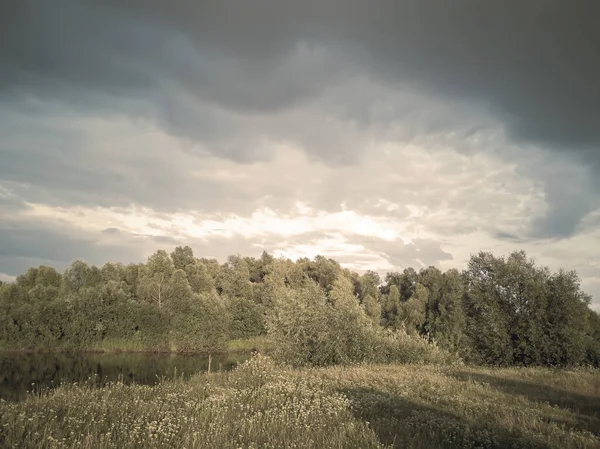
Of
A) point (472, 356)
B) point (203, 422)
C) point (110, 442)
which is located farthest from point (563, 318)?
point (110, 442)

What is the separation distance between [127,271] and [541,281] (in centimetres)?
8765

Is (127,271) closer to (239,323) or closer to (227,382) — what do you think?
(239,323)

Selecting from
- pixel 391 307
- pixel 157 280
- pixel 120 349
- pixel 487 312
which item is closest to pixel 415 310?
pixel 391 307

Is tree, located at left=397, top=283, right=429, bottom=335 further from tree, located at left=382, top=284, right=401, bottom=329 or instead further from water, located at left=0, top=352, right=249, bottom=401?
water, located at left=0, top=352, right=249, bottom=401

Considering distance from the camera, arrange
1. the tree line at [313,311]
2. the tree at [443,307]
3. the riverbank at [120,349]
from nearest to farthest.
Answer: the tree line at [313,311], the riverbank at [120,349], the tree at [443,307]

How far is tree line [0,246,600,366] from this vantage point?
37.1m

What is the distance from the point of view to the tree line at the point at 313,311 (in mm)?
37125

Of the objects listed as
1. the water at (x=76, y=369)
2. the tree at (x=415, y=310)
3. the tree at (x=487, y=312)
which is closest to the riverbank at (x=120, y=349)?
the water at (x=76, y=369)

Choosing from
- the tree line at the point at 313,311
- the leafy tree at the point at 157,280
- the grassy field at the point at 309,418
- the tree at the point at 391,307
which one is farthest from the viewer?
the tree at the point at 391,307

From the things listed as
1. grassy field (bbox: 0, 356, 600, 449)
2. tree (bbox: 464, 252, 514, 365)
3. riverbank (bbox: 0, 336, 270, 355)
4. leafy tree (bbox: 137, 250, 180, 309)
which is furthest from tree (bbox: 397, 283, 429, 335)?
grassy field (bbox: 0, 356, 600, 449)

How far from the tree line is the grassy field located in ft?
61.0

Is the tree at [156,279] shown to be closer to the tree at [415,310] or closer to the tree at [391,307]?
the tree at [391,307]

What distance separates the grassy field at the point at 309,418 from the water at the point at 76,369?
21.1 meters

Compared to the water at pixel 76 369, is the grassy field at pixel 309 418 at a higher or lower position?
higher
